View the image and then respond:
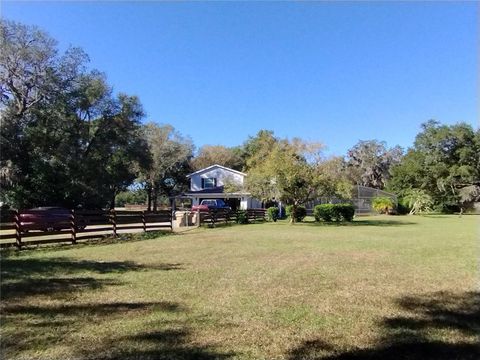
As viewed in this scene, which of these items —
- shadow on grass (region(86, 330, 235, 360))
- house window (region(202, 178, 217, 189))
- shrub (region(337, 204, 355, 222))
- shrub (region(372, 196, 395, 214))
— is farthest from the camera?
house window (region(202, 178, 217, 189))

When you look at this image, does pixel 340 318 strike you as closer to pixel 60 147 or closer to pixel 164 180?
pixel 60 147

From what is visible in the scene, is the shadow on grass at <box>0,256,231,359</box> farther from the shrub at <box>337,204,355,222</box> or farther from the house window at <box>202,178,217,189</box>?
the house window at <box>202,178,217,189</box>

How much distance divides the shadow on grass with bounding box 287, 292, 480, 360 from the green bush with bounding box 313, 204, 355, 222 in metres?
22.2

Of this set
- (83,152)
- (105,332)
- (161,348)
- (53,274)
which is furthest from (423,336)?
(83,152)

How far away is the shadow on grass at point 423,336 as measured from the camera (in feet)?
14.1

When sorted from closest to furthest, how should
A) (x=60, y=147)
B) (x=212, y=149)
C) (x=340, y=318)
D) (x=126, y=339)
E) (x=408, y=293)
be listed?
1. (x=126, y=339)
2. (x=340, y=318)
3. (x=408, y=293)
4. (x=60, y=147)
5. (x=212, y=149)

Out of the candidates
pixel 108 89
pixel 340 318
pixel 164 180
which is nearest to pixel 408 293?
pixel 340 318

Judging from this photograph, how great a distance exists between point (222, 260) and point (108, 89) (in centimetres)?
2879

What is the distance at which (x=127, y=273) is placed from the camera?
28.7ft

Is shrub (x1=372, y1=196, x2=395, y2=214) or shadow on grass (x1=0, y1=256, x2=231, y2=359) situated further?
shrub (x1=372, y1=196, x2=395, y2=214)

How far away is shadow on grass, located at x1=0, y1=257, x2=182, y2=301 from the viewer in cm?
703

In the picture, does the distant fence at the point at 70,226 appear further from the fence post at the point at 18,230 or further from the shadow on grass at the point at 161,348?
the shadow on grass at the point at 161,348

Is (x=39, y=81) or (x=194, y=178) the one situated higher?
(x=39, y=81)

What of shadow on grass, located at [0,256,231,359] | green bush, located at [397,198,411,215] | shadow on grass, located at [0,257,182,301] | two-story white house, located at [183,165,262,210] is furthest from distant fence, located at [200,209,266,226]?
green bush, located at [397,198,411,215]
